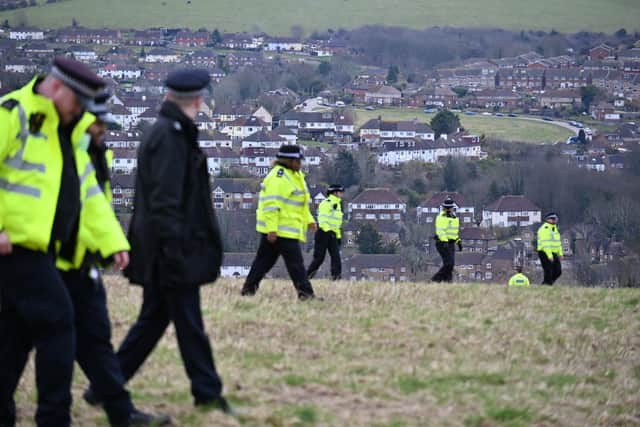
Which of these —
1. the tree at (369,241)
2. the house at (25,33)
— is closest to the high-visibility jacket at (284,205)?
the tree at (369,241)

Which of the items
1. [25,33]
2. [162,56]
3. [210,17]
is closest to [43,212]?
[25,33]

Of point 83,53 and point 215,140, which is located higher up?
point 83,53

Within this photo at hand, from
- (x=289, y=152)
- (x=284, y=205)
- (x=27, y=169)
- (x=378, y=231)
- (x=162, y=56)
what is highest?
(x=27, y=169)

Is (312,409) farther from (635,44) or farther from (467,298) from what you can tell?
(635,44)

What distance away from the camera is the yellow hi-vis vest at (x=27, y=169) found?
24.1ft

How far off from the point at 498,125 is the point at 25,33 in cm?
5494

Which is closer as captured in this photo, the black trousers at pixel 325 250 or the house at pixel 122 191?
the black trousers at pixel 325 250

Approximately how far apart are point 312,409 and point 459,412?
1.11 metres

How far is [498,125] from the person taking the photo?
113562 mm

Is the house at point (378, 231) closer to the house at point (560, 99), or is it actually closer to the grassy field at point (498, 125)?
the grassy field at point (498, 125)

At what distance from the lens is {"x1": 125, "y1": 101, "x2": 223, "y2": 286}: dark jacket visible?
26.8ft

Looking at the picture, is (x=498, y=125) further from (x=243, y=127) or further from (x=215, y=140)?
(x=215, y=140)

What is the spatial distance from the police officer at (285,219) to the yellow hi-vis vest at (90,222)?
233 inches

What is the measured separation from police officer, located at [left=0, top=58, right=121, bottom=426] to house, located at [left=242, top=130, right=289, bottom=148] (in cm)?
8382
